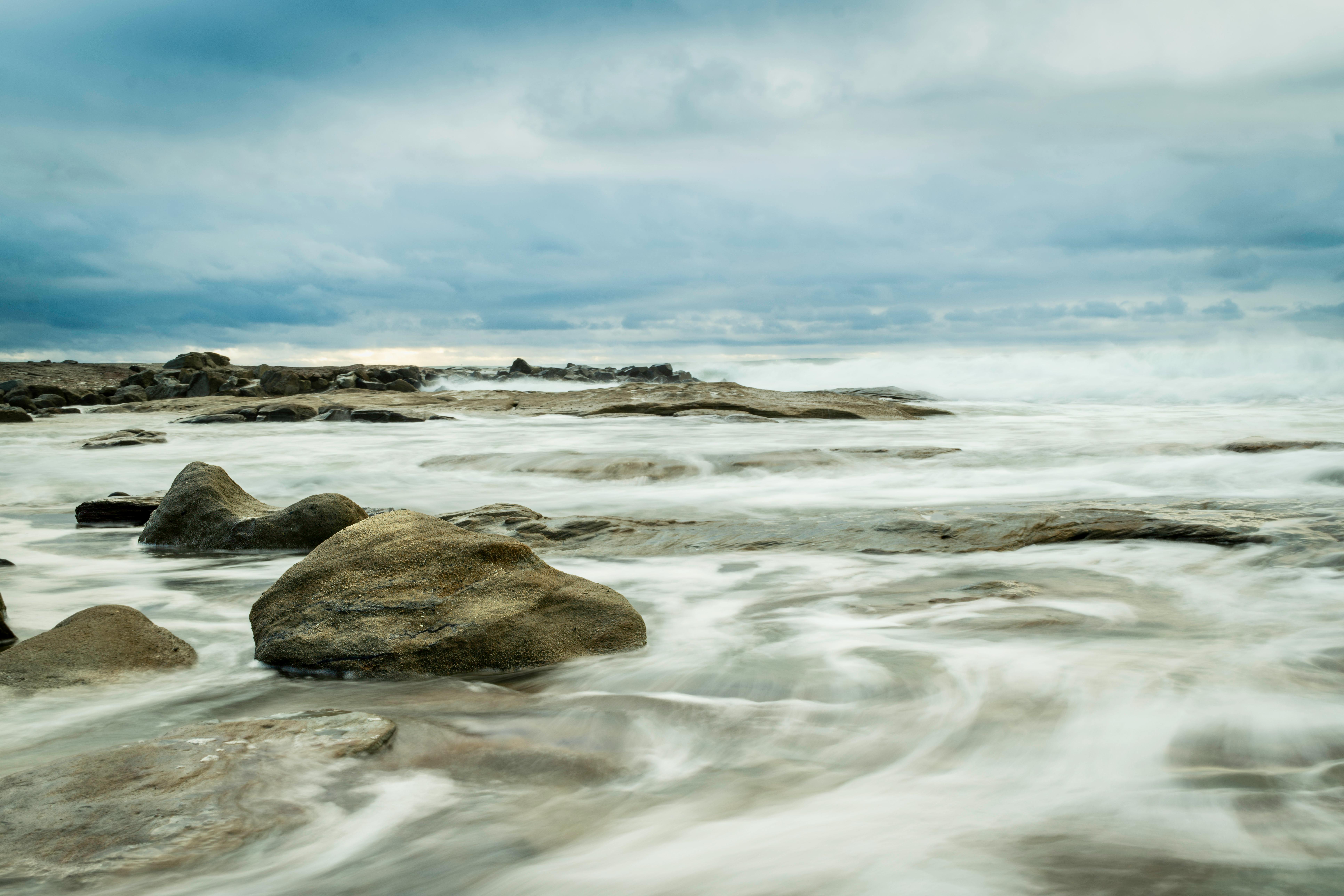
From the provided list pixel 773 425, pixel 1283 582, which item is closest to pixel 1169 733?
pixel 1283 582

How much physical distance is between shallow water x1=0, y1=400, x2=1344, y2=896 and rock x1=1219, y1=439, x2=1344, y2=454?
198 centimetres

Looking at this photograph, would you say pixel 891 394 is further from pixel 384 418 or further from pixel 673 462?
pixel 673 462

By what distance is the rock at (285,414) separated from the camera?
1329 centimetres

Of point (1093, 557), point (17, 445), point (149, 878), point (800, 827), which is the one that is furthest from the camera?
point (17, 445)

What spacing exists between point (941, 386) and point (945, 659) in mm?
25057

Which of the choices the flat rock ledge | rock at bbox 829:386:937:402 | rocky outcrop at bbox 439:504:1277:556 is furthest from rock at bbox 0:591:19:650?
rock at bbox 829:386:937:402

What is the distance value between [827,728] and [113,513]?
5145 mm

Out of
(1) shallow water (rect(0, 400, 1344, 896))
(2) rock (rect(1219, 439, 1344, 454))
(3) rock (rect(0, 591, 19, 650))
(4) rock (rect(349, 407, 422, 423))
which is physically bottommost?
(1) shallow water (rect(0, 400, 1344, 896))

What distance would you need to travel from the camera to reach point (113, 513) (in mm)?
5680

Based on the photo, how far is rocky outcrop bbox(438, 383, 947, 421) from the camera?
39.4 feet

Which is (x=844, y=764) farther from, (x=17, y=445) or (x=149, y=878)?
(x=17, y=445)

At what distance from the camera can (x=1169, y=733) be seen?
2.13 metres

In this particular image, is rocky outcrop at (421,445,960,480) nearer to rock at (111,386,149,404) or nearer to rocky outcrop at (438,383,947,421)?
rocky outcrop at (438,383,947,421)

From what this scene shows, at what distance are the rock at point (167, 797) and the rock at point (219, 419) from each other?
40.1 feet
